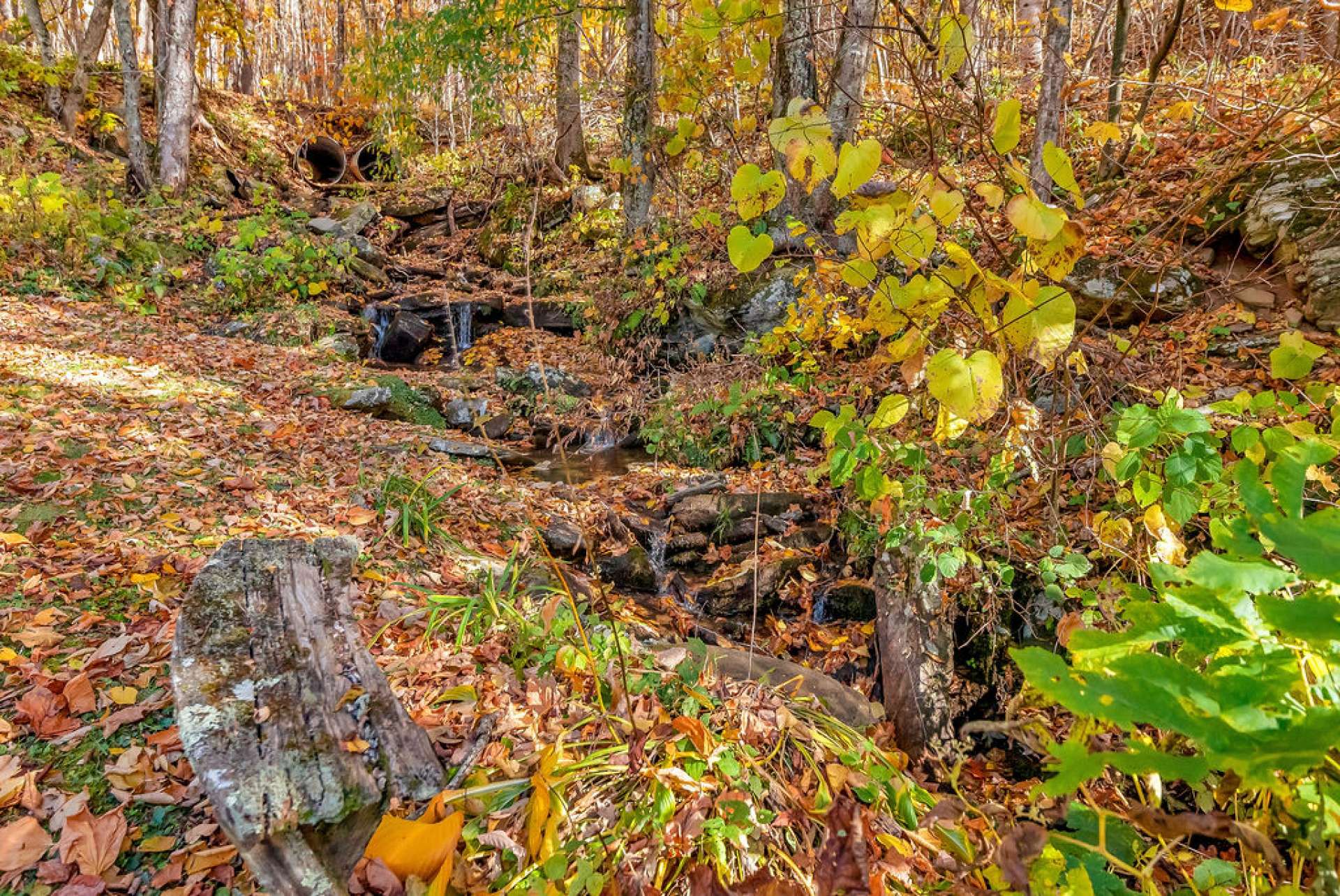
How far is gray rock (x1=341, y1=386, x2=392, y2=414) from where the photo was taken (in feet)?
20.1

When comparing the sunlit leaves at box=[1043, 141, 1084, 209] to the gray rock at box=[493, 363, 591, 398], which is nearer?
the sunlit leaves at box=[1043, 141, 1084, 209]

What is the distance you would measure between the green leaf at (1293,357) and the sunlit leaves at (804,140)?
123 cm

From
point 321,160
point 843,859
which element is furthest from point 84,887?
point 321,160

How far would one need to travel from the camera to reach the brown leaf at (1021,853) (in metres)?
0.85

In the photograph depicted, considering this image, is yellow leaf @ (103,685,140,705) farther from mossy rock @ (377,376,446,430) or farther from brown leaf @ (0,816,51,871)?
mossy rock @ (377,376,446,430)

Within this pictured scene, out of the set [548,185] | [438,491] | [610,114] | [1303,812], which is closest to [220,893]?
[1303,812]

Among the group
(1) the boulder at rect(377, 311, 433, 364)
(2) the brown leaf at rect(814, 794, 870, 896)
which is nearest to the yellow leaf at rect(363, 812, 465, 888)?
(2) the brown leaf at rect(814, 794, 870, 896)

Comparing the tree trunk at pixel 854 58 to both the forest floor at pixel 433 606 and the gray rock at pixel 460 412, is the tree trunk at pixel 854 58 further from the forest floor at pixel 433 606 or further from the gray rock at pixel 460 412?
the gray rock at pixel 460 412

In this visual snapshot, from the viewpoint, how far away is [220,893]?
1417 millimetres

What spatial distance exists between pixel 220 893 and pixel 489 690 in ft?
2.88

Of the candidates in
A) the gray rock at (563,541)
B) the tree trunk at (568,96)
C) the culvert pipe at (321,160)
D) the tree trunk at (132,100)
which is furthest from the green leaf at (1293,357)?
the culvert pipe at (321,160)

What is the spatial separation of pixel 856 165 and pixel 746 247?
27 cm

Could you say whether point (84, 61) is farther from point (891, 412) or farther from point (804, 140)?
point (891, 412)

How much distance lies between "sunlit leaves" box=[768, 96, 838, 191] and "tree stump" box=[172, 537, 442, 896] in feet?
5.41
